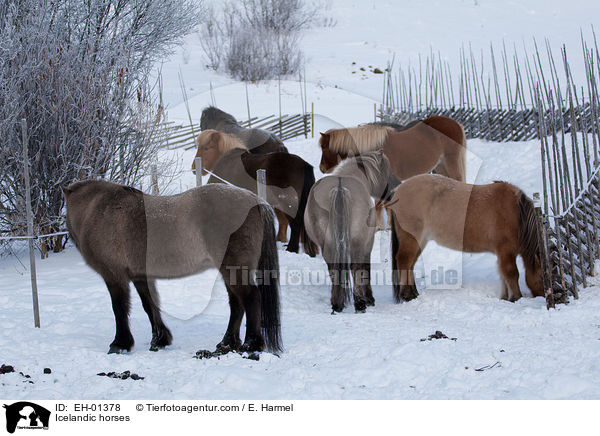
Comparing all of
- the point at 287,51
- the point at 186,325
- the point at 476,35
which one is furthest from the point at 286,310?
the point at 476,35

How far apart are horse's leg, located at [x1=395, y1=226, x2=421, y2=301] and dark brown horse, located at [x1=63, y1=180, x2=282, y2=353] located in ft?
6.88

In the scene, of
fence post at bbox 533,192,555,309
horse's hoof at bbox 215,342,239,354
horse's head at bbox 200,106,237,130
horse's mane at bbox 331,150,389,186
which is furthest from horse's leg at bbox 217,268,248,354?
horse's head at bbox 200,106,237,130

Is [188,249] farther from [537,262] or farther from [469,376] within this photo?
[537,262]

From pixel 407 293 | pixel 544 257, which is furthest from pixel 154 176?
pixel 544 257

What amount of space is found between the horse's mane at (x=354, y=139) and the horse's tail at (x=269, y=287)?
3963 millimetres

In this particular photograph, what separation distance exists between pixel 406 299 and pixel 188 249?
2.63 metres

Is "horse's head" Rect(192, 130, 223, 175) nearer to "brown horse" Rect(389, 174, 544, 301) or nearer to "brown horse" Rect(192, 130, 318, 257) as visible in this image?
"brown horse" Rect(192, 130, 318, 257)

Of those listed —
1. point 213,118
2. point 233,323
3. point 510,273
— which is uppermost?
point 213,118

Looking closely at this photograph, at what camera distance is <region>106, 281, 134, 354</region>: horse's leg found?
4520 millimetres

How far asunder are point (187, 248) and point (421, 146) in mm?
6214

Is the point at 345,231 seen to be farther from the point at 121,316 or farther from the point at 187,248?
the point at 121,316

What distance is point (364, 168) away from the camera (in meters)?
6.35

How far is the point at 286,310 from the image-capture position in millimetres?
5898

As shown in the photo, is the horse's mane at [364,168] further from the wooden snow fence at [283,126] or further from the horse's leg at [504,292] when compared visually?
the wooden snow fence at [283,126]
